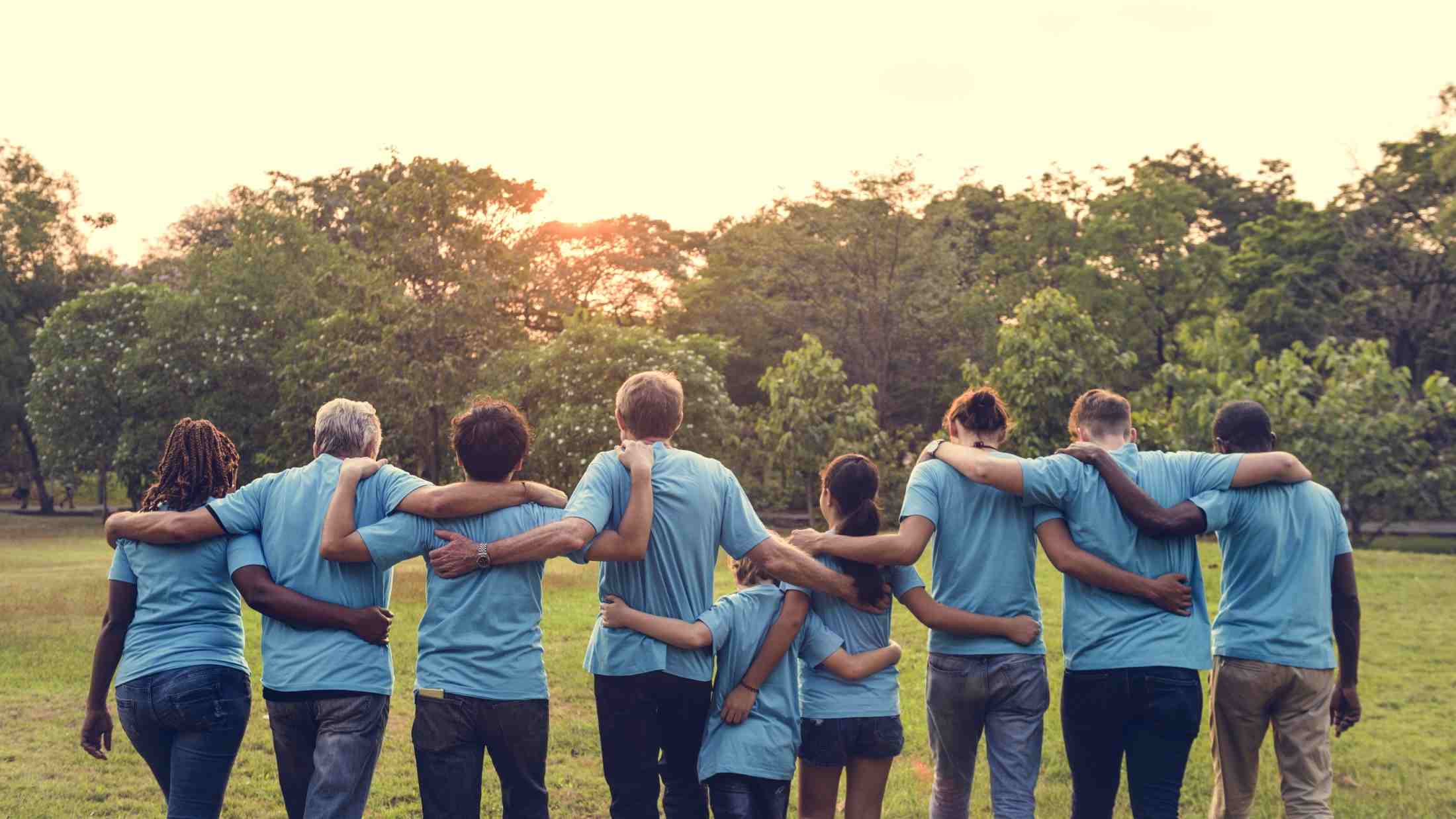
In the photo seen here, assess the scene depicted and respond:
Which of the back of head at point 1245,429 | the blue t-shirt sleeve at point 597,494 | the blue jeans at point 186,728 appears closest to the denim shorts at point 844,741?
the blue t-shirt sleeve at point 597,494

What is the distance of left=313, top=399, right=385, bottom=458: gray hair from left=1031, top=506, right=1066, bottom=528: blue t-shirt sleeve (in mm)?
2580

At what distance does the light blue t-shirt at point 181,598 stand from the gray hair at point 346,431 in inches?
17.8

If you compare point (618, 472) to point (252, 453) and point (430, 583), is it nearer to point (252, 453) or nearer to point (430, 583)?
point (430, 583)

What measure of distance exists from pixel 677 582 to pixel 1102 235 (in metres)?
37.0

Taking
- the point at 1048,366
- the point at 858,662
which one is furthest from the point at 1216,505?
the point at 1048,366

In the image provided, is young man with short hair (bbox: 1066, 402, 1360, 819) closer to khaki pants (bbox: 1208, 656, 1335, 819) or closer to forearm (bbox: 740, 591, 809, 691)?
khaki pants (bbox: 1208, 656, 1335, 819)

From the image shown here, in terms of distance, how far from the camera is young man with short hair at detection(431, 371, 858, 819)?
172 inches

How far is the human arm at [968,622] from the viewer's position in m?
4.59

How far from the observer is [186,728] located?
4414 millimetres

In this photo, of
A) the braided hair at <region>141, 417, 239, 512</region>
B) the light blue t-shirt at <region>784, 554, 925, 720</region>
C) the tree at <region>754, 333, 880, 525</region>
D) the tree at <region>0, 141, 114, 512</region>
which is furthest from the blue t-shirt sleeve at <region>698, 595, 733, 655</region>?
the tree at <region>0, 141, 114, 512</region>

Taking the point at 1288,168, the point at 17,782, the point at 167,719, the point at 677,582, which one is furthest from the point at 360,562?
the point at 1288,168

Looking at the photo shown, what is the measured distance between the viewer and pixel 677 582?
14.8ft

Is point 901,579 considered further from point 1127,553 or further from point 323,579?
point 323,579

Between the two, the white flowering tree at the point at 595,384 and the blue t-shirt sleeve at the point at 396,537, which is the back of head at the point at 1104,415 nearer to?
the blue t-shirt sleeve at the point at 396,537
